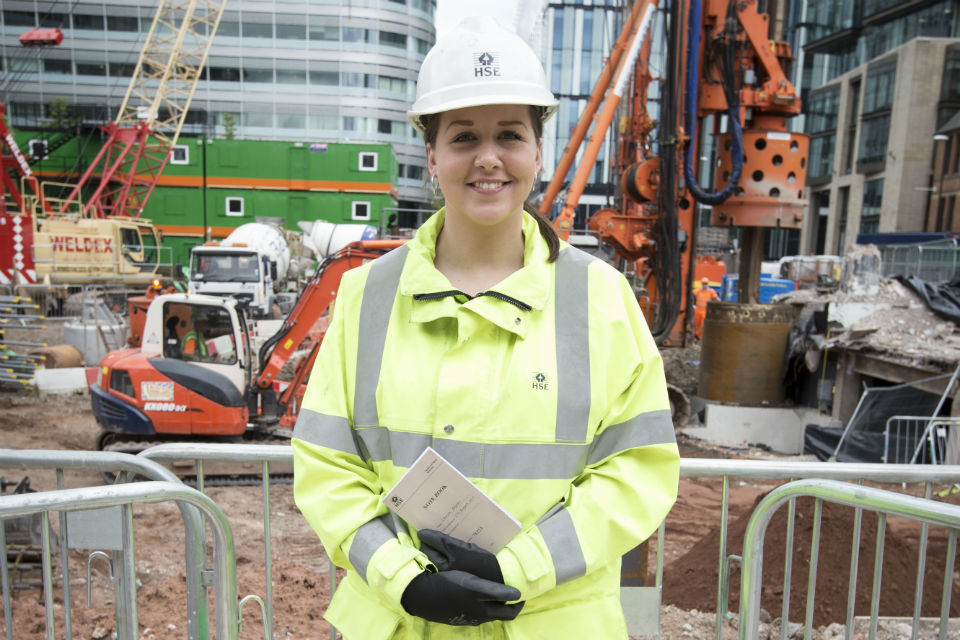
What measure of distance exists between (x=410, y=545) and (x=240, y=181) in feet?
133

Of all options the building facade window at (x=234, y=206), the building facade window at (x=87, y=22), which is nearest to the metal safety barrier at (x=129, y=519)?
the building facade window at (x=234, y=206)

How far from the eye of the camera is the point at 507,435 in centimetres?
158

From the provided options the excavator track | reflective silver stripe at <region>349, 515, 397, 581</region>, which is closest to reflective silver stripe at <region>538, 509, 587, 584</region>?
reflective silver stripe at <region>349, 515, 397, 581</region>

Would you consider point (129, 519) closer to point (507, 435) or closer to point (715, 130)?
point (507, 435)

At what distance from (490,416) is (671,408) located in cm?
545

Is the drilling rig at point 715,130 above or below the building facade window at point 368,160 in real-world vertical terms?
below

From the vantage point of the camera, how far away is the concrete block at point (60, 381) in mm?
12445

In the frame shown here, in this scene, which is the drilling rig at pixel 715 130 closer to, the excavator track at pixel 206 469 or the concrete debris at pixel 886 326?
the concrete debris at pixel 886 326

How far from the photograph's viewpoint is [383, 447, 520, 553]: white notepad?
4.96 ft

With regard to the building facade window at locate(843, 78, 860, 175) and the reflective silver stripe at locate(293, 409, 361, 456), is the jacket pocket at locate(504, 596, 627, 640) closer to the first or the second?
the reflective silver stripe at locate(293, 409, 361, 456)

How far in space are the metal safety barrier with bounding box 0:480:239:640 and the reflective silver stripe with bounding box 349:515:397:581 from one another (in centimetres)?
92

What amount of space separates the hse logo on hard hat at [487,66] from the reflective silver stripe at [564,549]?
1.07 m

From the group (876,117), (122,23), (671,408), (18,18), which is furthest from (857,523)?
(18,18)

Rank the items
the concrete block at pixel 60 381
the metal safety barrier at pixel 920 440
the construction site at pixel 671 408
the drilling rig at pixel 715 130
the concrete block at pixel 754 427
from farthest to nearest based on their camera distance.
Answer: the concrete block at pixel 60 381 → the concrete block at pixel 754 427 → the drilling rig at pixel 715 130 → the metal safety barrier at pixel 920 440 → the construction site at pixel 671 408
